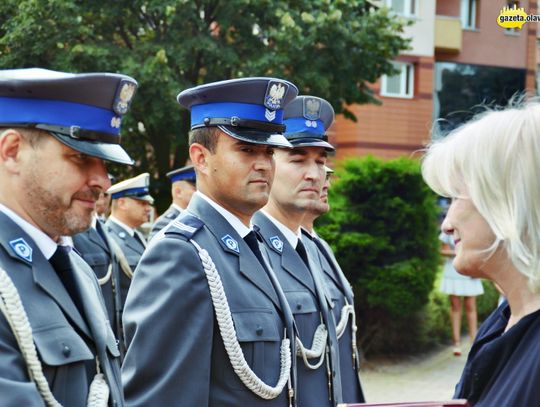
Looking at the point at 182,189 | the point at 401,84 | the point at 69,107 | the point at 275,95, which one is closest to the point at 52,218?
the point at 69,107

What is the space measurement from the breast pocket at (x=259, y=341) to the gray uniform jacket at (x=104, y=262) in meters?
4.54

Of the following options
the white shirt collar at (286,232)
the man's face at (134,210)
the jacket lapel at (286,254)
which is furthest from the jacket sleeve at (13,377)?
the man's face at (134,210)

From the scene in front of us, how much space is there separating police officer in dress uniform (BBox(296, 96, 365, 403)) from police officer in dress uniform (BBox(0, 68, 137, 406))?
200cm

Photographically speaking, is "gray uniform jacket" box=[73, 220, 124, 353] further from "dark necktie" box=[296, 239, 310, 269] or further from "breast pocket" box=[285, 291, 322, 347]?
"breast pocket" box=[285, 291, 322, 347]

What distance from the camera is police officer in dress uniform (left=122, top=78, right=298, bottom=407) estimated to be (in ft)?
10.4

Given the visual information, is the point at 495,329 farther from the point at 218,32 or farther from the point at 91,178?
the point at 218,32

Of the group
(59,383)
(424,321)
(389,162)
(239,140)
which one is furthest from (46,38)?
(59,383)

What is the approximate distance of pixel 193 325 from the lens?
3.21m

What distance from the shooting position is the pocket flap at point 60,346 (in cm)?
234

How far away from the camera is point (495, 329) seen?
264 centimetres

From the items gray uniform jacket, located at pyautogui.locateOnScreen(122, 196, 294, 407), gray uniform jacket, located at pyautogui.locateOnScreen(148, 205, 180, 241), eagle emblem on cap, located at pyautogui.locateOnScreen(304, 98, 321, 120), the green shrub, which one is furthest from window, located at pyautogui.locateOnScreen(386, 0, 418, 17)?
gray uniform jacket, located at pyautogui.locateOnScreen(122, 196, 294, 407)

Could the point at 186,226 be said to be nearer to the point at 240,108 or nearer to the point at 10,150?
the point at 240,108

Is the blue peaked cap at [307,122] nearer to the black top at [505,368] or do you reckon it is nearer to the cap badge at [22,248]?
the black top at [505,368]

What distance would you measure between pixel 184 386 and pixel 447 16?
78.9 ft
